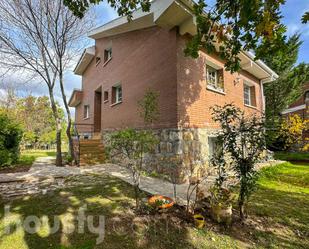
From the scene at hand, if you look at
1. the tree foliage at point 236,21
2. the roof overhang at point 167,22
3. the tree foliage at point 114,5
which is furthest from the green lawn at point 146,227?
the tree foliage at point 114,5

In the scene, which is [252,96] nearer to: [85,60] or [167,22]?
[167,22]

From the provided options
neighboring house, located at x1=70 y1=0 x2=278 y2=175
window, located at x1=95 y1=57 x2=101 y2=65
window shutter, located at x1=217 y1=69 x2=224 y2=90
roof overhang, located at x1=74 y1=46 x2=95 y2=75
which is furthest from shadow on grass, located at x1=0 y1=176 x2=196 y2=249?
roof overhang, located at x1=74 y1=46 x2=95 y2=75

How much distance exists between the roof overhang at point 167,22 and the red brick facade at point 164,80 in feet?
0.95

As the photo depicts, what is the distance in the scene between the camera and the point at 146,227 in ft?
10.4

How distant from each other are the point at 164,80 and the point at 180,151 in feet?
8.82

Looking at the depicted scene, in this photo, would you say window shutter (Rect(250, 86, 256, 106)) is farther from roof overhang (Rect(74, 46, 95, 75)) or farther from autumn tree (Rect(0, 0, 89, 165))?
roof overhang (Rect(74, 46, 95, 75))

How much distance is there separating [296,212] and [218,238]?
2320 millimetres

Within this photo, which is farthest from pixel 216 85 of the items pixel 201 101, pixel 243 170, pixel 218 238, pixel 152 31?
pixel 218 238

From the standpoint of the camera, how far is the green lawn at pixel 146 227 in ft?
9.04

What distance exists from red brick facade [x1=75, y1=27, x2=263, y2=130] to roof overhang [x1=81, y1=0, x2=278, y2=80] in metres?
0.29

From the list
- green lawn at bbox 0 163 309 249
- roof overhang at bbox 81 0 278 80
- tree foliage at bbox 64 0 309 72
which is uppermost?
roof overhang at bbox 81 0 278 80

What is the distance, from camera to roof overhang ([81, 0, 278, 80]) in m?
5.51

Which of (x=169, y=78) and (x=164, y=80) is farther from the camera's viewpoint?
(x=164, y=80)

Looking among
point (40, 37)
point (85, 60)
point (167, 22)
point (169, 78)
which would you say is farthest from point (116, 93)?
point (85, 60)
